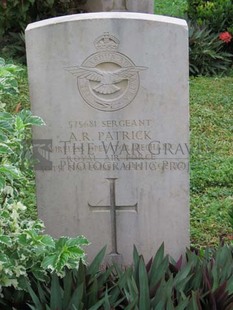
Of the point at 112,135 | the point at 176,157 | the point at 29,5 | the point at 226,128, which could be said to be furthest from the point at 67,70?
the point at 29,5

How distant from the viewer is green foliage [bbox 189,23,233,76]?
8984 millimetres

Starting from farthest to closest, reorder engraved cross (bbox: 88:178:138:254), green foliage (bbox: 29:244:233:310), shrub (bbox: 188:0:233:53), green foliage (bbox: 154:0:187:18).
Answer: green foliage (bbox: 154:0:187:18) → shrub (bbox: 188:0:233:53) → engraved cross (bbox: 88:178:138:254) → green foliage (bbox: 29:244:233:310)

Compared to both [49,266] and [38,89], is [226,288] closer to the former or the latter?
[49,266]

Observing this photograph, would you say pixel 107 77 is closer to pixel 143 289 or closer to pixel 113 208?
pixel 113 208

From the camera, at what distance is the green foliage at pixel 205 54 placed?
898cm

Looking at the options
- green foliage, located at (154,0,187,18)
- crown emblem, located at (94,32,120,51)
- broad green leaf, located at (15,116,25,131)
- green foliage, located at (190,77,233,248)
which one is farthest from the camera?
green foliage, located at (154,0,187,18)

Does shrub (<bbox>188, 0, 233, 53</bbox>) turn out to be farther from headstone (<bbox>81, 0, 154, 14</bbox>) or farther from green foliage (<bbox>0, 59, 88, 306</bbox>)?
green foliage (<bbox>0, 59, 88, 306</bbox>)

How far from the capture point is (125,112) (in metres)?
4.15

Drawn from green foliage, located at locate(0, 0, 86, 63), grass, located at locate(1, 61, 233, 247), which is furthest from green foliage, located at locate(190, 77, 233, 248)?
green foliage, located at locate(0, 0, 86, 63)

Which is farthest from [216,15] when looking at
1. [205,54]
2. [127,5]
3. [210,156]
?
[210,156]

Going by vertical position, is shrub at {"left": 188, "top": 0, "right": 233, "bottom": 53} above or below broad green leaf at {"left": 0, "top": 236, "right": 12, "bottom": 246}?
above

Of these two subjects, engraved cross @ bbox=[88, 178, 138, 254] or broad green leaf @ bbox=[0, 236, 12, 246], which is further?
engraved cross @ bbox=[88, 178, 138, 254]

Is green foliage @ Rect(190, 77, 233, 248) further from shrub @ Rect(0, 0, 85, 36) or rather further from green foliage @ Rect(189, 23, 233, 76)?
shrub @ Rect(0, 0, 85, 36)

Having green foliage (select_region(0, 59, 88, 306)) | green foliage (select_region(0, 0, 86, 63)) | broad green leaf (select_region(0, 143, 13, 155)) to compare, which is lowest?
green foliage (select_region(0, 59, 88, 306))
